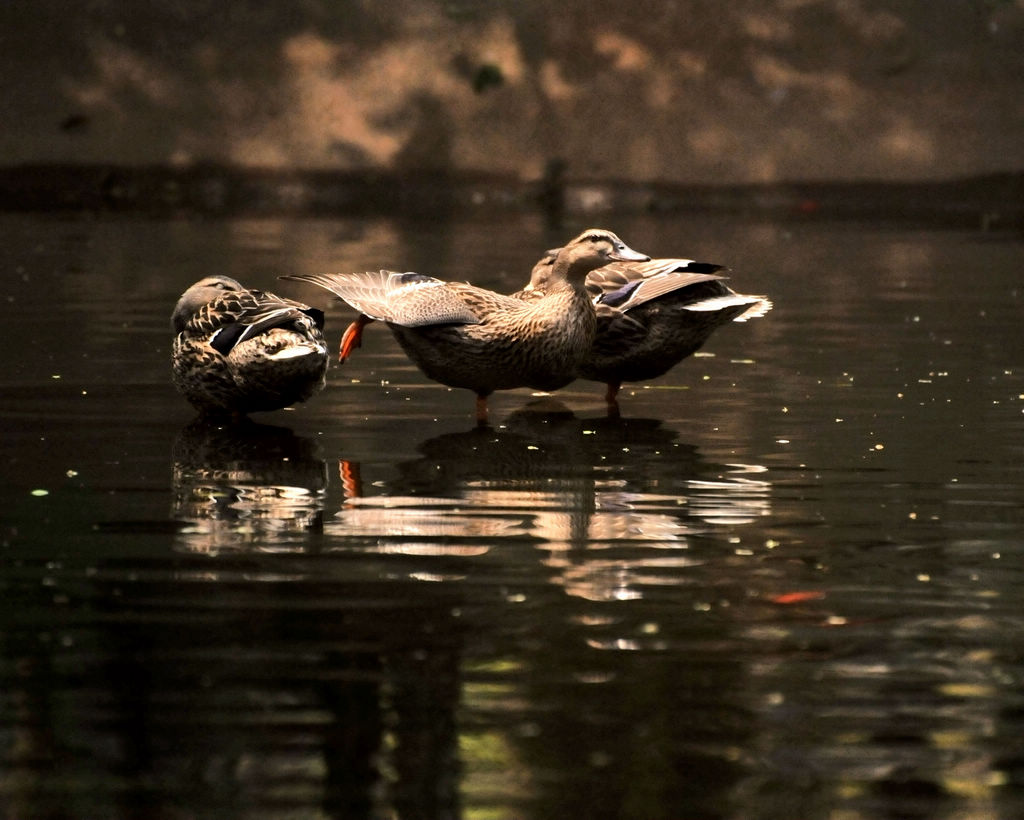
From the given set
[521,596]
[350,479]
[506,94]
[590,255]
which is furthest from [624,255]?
[506,94]

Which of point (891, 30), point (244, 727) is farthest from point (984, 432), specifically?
point (891, 30)

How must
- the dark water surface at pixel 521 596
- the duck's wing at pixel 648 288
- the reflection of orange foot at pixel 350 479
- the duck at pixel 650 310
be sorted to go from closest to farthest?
the dark water surface at pixel 521 596
the reflection of orange foot at pixel 350 479
the duck's wing at pixel 648 288
the duck at pixel 650 310

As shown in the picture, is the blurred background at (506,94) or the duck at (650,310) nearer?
the duck at (650,310)

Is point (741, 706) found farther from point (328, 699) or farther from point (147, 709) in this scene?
point (147, 709)

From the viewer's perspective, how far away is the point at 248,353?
390 inches

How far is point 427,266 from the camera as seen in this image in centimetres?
1920

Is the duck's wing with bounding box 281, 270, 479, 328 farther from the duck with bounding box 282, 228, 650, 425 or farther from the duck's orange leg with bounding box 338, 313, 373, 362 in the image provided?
the duck's orange leg with bounding box 338, 313, 373, 362

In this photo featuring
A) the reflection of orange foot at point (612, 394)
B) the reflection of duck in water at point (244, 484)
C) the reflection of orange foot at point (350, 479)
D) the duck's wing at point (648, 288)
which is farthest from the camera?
the reflection of orange foot at point (612, 394)

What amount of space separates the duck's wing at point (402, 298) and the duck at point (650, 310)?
593 millimetres

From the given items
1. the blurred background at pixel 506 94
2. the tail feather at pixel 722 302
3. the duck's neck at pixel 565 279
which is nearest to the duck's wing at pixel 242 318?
the duck's neck at pixel 565 279

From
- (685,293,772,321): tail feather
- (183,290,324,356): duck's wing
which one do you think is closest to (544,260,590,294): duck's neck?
(685,293,772,321): tail feather

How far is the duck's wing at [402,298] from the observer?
33.1 feet

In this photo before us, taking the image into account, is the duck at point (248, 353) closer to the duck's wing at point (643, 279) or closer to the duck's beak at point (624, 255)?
the duck's beak at point (624, 255)

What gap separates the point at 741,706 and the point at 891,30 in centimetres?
2561
